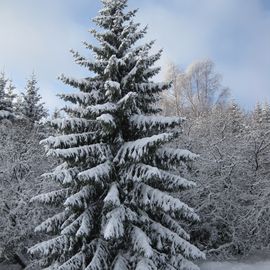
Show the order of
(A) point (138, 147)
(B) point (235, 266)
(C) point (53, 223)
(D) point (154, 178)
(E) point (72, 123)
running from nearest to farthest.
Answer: (D) point (154, 178)
(A) point (138, 147)
(E) point (72, 123)
(C) point (53, 223)
(B) point (235, 266)

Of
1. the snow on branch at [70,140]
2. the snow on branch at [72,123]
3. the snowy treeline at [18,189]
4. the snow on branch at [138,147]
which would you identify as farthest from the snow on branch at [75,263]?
the snowy treeline at [18,189]

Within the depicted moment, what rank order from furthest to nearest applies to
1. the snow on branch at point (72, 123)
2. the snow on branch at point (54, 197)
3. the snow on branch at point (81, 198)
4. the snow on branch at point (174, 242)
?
the snow on branch at point (54, 197) → the snow on branch at point (72, 123) → the snow on branch at point (174, 242) → the snow on branch at point (81, 198)

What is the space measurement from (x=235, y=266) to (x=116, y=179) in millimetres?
7706

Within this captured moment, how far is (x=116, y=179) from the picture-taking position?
491 inches

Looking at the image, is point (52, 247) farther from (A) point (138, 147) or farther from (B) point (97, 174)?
(A) point (138, 147)

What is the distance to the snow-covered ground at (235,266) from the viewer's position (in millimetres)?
16672

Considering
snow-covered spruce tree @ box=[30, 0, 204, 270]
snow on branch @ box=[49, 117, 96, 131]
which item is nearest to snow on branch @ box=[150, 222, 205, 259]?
snow-covered spruce tree @ box=[30, 0, 204, 270]

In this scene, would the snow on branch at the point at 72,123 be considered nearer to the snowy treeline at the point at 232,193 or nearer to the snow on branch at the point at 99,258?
the snow on branch at the point at 99,258

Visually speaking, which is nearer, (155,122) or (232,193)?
(155,122)

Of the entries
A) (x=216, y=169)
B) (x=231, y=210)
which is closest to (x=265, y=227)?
(x=231, y=210)

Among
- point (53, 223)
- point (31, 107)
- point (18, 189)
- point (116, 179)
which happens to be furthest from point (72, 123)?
point (31, 107)

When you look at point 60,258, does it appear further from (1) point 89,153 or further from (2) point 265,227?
(2) point 265,227

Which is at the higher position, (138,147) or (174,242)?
(138,147)

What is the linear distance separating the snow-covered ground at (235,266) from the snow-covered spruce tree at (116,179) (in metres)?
5.51
